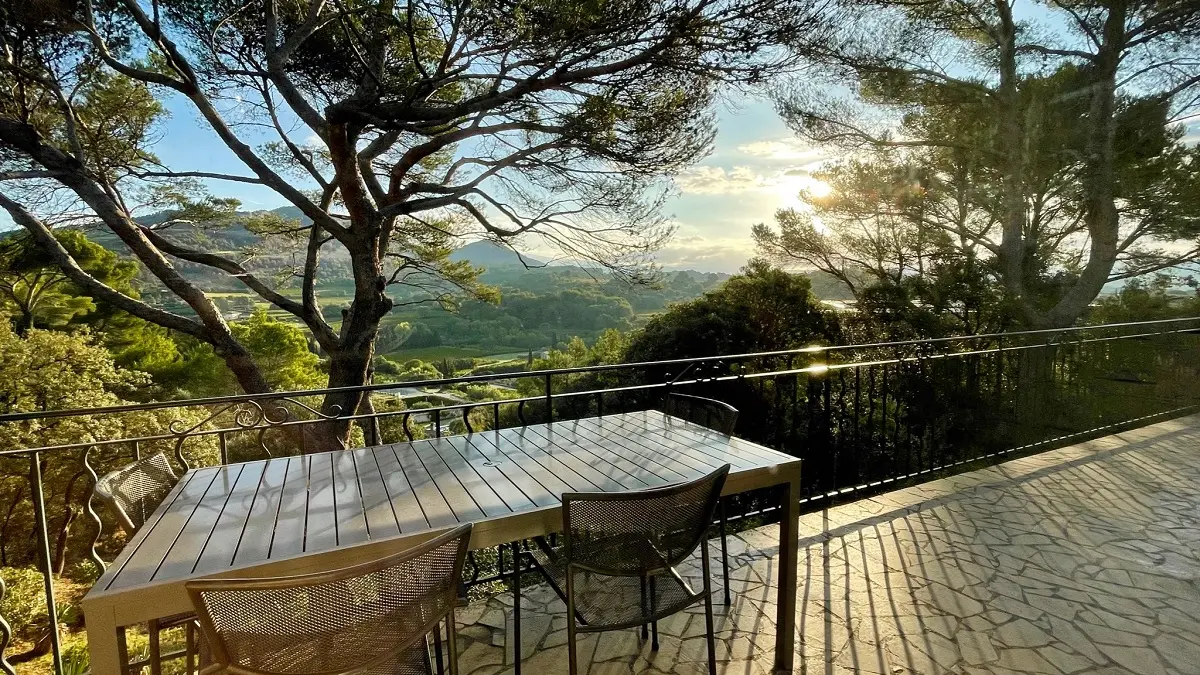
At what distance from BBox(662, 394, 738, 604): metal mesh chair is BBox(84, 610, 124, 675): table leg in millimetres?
1776

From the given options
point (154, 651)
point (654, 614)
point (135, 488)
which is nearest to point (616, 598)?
point (654, 614)

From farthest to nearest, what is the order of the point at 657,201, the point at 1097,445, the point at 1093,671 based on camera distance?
the point at 657,201 < the point at 1097,445 < the point at 1093,671

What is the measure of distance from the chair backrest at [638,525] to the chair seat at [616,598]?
0.12 meters

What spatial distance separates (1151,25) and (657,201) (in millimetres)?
7060

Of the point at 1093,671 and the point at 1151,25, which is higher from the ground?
the point at 1151,25

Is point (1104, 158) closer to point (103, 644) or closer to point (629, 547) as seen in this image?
point (629, 547)

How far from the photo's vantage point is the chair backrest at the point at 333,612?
101cm

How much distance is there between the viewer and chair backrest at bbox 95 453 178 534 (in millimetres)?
1542

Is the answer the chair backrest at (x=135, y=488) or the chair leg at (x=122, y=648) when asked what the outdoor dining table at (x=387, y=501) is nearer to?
the chair leg at (x=122, y=648)

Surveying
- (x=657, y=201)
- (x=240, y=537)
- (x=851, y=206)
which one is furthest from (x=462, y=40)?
(x=851, y=206)

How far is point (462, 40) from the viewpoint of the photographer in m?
6.20

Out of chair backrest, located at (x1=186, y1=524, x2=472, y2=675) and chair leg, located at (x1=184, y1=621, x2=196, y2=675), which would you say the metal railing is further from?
chair backrest, located at (x1=186, y1=524, x2=472, y2=675)

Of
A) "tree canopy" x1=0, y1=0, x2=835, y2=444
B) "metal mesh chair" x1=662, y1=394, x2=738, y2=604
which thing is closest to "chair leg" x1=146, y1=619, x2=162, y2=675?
"metal mesh chair" x1=662, y1=394, x2=738, y2=604

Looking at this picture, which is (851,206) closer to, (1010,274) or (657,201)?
(1010,274)
